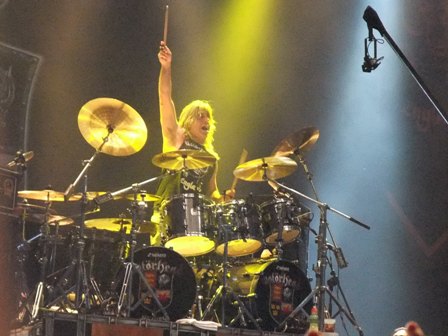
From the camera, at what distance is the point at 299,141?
6973 mm

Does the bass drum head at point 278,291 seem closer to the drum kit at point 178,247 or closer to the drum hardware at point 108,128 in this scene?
the drum kit at point 178,247

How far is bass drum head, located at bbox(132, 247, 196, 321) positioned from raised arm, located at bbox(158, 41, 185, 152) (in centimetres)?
117

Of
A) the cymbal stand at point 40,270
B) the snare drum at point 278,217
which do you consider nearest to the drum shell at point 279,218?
the snare drum at point 278,217

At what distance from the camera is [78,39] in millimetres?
7590

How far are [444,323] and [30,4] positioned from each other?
5.12 metres

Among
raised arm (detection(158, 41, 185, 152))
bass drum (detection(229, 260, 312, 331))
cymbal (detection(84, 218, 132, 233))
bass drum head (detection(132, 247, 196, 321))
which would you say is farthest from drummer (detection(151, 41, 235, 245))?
bass drum (detection(229, 260, 312, 331))

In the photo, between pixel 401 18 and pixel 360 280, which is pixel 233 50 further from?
pixel 360 280

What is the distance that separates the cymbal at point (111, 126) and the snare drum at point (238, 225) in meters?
0.92

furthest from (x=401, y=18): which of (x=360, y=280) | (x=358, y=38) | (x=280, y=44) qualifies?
(x=360, y=280)

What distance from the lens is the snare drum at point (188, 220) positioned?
6.32m

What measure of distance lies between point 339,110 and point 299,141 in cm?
183

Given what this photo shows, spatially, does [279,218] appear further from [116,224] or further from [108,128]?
[108,128]

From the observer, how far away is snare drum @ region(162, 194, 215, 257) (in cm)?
632

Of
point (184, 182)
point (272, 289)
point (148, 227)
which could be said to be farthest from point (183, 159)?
point (272, 289)
